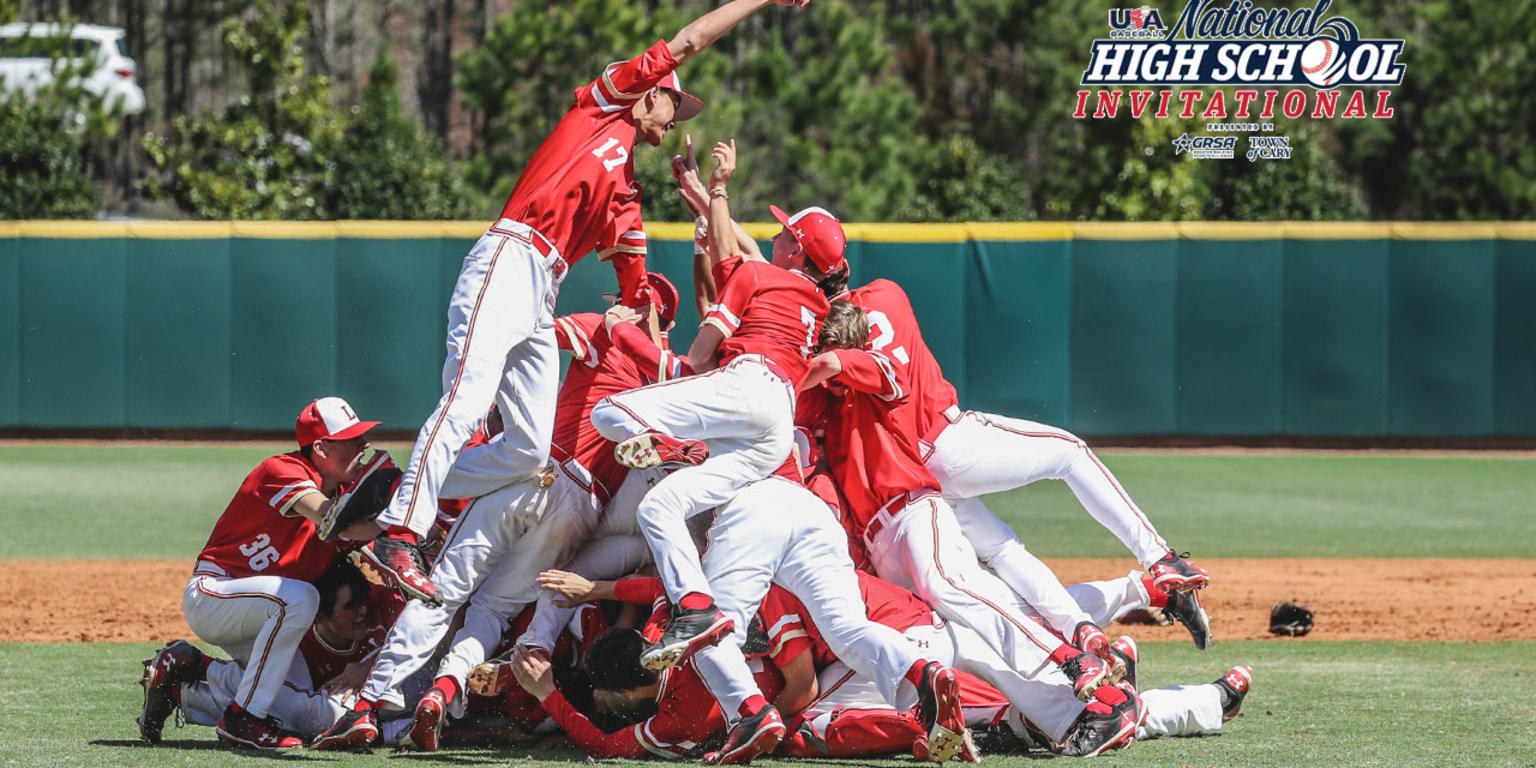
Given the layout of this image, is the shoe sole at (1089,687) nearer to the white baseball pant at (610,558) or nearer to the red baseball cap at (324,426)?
the white baseball pant at (610,558)

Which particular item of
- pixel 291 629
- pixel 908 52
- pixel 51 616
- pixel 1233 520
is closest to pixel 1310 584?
A: pixel 1233 520

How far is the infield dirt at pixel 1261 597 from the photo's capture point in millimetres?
8695

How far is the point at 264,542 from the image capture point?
5973mm

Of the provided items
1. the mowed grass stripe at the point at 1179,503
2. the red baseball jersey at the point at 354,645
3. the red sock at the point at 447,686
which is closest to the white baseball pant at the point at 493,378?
the red sock at the point at 447,686

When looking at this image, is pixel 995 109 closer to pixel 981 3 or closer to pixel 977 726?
pixel 981 3

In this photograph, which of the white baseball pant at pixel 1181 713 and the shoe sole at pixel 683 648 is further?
the white baseball pant at pixel 1181 713

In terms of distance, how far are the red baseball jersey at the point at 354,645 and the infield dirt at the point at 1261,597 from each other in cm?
275

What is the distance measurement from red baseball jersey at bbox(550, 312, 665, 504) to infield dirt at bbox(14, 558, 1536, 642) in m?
3.38

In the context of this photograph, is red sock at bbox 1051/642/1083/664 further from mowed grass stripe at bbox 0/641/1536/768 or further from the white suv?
the white suv

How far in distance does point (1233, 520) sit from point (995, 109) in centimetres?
2303

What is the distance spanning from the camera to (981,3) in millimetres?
32844

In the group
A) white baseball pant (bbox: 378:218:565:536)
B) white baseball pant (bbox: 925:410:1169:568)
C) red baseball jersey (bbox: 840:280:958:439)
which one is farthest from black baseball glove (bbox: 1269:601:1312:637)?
white baseball pant (bbox: 378:218:565:536)

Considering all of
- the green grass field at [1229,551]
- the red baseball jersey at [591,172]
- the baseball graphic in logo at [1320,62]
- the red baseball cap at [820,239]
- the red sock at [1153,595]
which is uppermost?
the baseball graphic in logo at [1320,62]

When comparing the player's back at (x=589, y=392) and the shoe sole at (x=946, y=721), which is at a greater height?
the player's back at (x=589, y=392)
